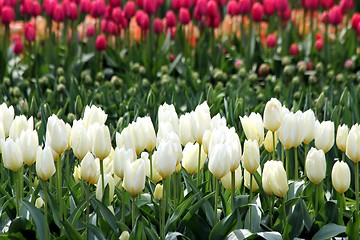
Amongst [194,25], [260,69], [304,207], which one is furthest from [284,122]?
[194,25]

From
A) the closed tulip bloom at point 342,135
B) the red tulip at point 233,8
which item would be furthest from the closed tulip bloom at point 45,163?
the red tulip at point 233,8

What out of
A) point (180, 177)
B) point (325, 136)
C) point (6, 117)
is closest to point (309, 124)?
point (325, 136)

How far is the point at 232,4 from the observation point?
6.95 meters

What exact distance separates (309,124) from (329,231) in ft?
1.32

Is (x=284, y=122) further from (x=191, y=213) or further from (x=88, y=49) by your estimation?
(x=88, y=49)

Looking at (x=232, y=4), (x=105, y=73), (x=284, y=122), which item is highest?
(x=284, y=122)

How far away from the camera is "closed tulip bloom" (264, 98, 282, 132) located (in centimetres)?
321

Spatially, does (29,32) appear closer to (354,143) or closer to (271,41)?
(271,41)

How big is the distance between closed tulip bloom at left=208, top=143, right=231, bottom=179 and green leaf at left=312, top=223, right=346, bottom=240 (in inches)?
18.2

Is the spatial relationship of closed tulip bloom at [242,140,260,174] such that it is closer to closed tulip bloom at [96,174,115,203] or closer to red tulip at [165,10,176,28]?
closed tulip bloom at [96,174,115,203]

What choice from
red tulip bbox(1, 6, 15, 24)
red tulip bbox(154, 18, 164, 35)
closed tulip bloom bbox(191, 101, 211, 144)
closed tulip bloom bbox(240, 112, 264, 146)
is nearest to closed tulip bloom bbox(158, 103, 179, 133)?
closed tulip bloom bbox(191, 101, 211, 144)

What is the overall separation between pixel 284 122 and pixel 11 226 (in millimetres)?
1041

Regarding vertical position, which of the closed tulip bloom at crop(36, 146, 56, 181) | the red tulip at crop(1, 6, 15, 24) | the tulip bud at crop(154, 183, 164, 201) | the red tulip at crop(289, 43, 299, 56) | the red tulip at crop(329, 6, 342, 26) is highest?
the closed tulip bloom at crop(36, 146, 56, 181)

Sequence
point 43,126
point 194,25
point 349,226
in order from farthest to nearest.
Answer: point 194,25 < point 43,126 < point 349,226
